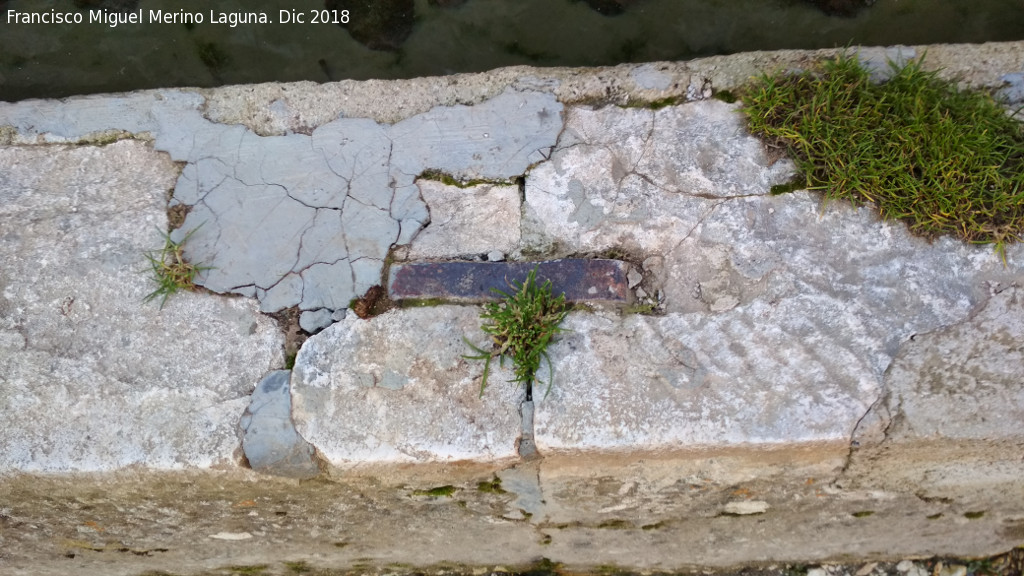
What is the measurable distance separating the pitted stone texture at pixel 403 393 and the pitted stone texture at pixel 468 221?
0.65 ft

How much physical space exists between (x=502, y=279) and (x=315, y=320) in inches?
21.4

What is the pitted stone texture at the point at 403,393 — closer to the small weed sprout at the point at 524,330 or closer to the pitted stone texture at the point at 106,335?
the small weed sprout at the point at 524,330

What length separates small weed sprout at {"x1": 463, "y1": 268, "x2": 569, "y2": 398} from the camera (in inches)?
75.1

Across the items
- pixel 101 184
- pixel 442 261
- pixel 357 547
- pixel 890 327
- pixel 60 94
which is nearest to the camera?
pixel 890 327

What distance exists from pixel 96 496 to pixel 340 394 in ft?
2.49

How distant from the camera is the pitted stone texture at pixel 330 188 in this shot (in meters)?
2.10

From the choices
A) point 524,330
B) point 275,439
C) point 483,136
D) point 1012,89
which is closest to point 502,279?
point 524,330

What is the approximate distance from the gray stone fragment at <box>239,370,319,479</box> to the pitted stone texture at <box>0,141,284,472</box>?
0.14ft

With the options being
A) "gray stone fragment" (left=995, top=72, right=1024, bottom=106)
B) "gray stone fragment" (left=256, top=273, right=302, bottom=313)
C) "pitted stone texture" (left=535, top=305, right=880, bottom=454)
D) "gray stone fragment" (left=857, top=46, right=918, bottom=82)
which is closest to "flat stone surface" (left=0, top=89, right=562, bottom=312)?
"gray stone fragment" (left=256, top=273, right=302, bottom=313)

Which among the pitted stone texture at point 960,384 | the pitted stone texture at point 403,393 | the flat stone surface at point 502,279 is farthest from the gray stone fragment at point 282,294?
the pitted stone texture at point 960,384

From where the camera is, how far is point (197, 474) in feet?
6.30

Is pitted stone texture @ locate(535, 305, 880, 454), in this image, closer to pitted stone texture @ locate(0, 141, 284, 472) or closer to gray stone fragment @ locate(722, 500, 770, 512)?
gray stone fragment @ locate(722, 500, 770, 512)

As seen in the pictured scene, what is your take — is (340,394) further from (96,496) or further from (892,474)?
(892,474)

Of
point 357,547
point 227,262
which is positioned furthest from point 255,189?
point 357,547
